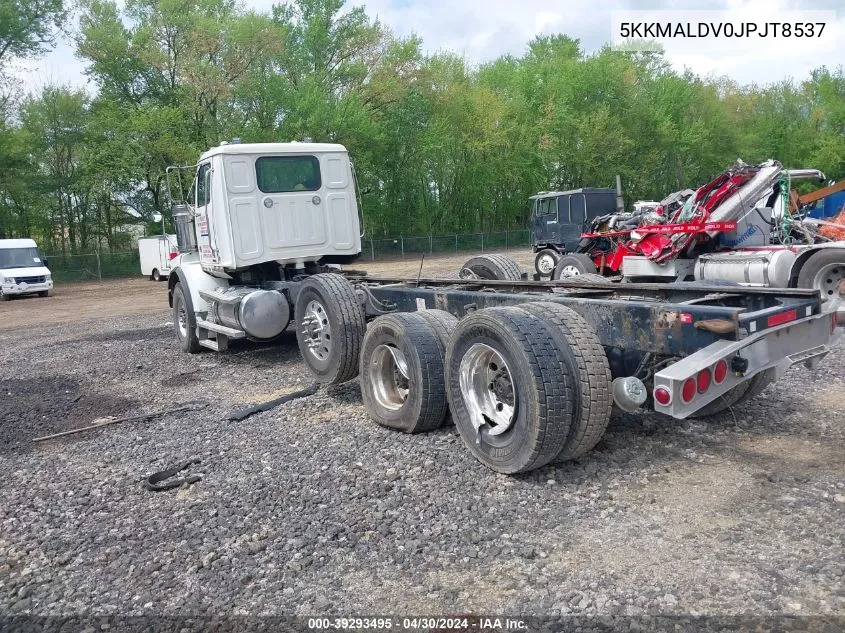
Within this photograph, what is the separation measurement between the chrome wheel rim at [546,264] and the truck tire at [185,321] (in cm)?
1119

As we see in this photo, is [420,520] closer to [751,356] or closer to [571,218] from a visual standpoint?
[751,356]

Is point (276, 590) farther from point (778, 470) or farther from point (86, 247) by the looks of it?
point (86, 247)

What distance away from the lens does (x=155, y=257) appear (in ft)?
98.5

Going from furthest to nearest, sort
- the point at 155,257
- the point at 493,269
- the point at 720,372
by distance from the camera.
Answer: the point at 155,257
the point at 493,269
the point at 720,372

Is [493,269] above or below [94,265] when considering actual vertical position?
below

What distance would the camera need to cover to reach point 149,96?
35.7 metres

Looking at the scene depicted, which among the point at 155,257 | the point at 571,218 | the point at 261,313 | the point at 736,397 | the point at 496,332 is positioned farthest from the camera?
the point at 155,257

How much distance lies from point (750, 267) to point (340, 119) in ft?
89.1

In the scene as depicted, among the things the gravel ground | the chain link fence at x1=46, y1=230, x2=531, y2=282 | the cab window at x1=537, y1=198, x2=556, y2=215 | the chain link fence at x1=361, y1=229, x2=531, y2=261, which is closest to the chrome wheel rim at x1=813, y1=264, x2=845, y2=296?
the gravel ground

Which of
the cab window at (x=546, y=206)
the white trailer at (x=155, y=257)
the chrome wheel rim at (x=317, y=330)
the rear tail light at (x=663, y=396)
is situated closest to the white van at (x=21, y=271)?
the white trailer at (x=155, y=257)

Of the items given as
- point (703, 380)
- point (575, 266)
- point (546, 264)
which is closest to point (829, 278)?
point (575, 266)

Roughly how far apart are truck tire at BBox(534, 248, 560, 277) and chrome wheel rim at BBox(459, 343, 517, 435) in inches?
569

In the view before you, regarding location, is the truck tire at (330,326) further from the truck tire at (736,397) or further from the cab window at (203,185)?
the truck tire at (736,397)

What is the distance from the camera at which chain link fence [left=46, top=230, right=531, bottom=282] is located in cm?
3212
